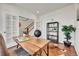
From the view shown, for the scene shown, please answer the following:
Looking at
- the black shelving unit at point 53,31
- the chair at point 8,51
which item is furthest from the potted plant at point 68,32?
the chair at point 8,51

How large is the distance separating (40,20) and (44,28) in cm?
13

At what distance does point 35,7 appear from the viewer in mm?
1366

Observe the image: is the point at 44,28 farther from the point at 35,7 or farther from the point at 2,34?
the point at 2,34

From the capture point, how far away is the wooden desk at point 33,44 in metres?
1.31

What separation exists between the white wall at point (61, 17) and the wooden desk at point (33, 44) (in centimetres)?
10

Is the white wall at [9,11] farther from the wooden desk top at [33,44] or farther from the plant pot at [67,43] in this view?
the plant pot at [67,43]

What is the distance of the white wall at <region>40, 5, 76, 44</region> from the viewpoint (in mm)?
1330

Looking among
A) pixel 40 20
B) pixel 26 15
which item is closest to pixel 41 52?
pixel 40 20

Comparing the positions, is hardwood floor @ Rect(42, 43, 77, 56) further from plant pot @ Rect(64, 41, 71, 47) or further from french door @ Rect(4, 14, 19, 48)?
french door @ Rect(4, 14, 19, 48)

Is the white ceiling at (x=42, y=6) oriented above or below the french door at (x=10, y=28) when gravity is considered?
above

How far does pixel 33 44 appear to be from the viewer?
137 cm

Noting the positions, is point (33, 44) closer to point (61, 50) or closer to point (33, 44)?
point (33, 44)

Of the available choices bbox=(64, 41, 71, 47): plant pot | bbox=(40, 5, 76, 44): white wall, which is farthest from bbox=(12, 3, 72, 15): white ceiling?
bbox=(64, 41, 71, 47): plant pot

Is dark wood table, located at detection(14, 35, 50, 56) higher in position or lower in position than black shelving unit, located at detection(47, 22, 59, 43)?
lower
